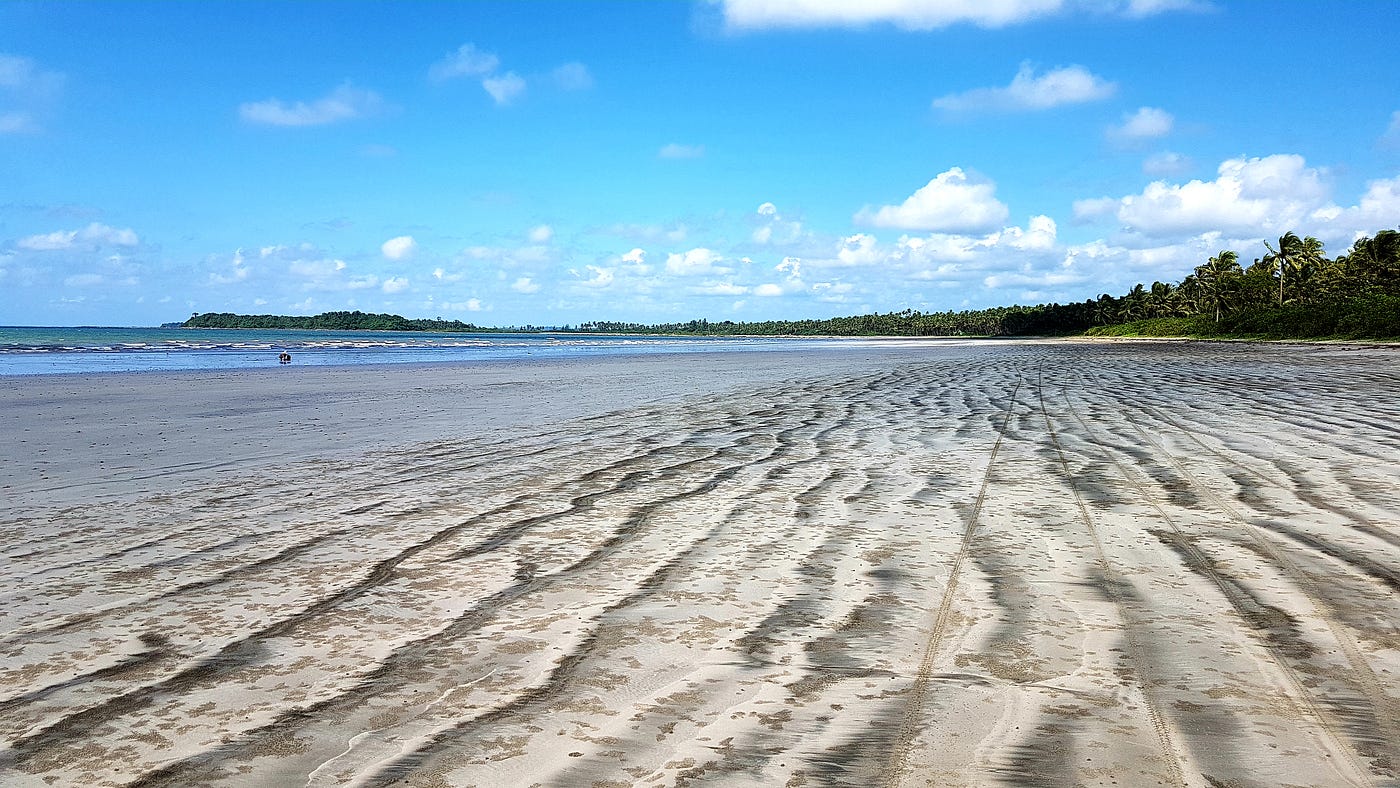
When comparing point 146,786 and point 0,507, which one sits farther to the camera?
point 0,507

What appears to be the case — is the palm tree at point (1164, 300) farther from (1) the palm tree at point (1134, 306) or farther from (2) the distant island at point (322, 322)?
(2) the distant island at point (322, 322)

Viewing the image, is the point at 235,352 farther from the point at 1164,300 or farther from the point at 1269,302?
the point at 1164,300

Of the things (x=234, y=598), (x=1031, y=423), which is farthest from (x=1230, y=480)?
(x=234, y=598)

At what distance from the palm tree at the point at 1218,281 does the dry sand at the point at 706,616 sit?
92149 millimetres

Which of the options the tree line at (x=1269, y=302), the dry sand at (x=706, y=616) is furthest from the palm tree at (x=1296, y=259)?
the dry sand at (x=706, y=616)

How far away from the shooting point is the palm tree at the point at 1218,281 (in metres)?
92.3

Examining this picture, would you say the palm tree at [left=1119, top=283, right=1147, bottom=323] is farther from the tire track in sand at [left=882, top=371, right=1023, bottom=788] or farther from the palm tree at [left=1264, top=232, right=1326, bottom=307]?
the tire track in sand at [left=882, top=371, right=1023, bottom=788]

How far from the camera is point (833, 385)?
59.1 feet

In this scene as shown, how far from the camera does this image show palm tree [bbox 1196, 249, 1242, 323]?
92.3 m

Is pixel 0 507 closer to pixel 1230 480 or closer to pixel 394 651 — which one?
pixel 394 651

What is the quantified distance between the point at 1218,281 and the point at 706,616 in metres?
105

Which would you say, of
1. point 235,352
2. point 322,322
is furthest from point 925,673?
point 322,322

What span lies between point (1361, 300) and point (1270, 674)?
197 feet

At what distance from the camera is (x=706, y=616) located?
3508 millimetres
